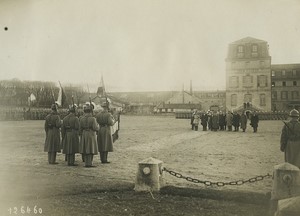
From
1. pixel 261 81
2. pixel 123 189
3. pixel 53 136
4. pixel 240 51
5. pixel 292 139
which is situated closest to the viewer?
pixel 123 189

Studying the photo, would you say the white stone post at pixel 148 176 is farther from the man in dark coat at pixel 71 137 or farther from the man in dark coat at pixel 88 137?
the man in dark coat at pixel 71 137

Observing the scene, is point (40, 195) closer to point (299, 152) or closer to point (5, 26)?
point (5, 26)

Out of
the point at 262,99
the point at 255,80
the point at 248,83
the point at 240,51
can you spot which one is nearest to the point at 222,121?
the point at 240,51

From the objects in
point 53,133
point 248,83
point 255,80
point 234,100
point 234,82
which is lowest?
point 53,133

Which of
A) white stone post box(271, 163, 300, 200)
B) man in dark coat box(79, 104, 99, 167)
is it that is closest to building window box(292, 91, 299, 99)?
man in dark coat box(79, 104, 99, 167)

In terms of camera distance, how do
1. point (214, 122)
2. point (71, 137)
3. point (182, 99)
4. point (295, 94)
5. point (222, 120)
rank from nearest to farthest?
point (71, 137) → point (214, 122) → point (222, 120) → point (295, 94) → point (182, 99)

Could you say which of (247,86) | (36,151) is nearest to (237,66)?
(247,86)

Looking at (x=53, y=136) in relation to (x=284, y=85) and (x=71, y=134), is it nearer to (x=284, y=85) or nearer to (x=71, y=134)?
(x=71, y=134)

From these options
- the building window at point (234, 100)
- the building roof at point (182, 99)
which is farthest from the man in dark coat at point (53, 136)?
the building roof at point (182, 99)
